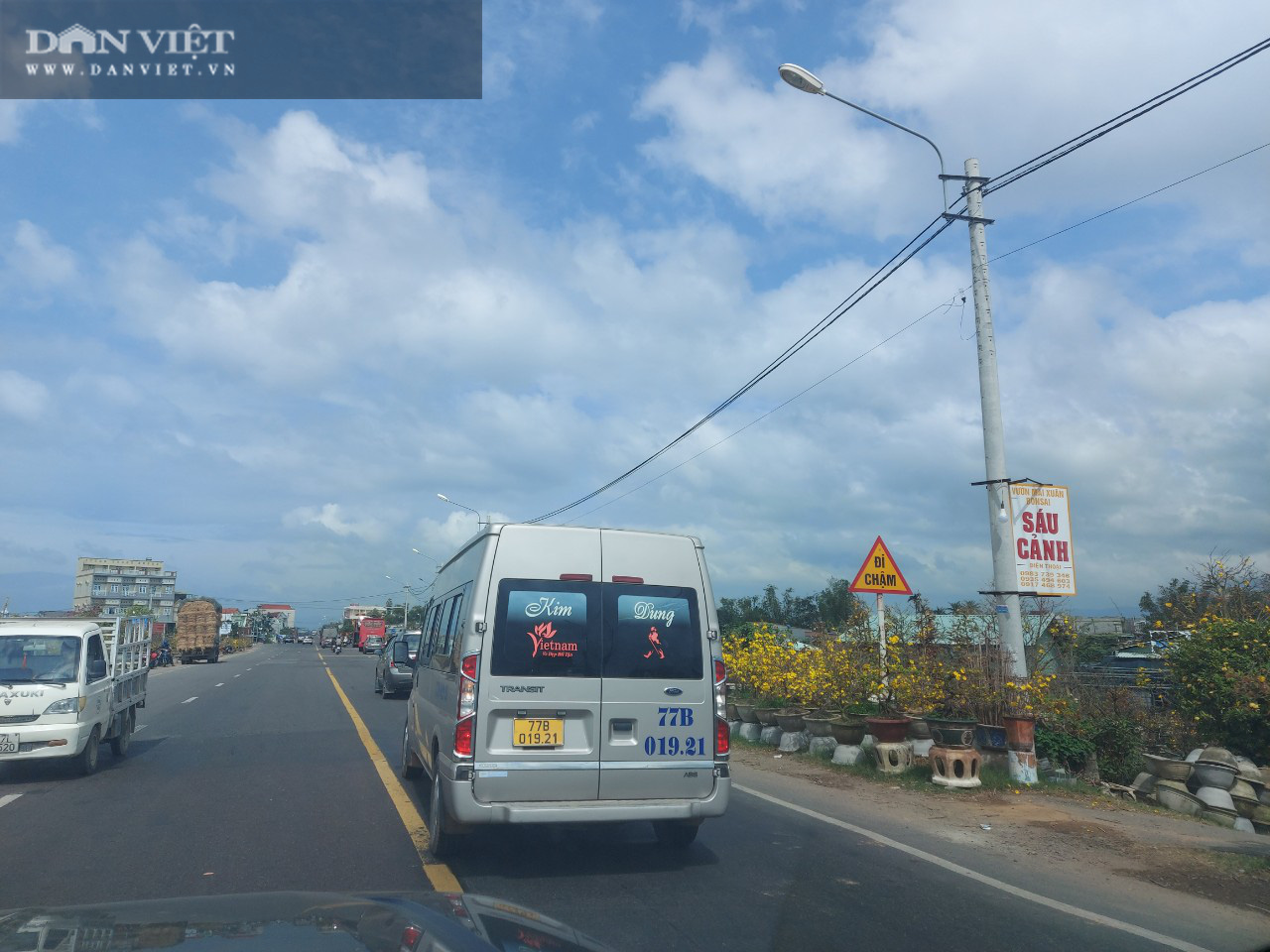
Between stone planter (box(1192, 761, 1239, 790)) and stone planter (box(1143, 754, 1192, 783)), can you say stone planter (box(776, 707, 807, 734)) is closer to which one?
stone planter (box(1143, 754, 1192, 783))

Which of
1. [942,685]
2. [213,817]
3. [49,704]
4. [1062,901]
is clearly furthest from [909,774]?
[49,704]

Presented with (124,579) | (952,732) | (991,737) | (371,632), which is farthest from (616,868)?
(124,579)

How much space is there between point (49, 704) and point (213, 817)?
3.50 meters

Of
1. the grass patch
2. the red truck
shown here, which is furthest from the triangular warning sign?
the red truck

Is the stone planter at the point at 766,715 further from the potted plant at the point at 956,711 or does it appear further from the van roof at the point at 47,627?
the van roof at the point at 47,627

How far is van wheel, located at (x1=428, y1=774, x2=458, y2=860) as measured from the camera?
707cm

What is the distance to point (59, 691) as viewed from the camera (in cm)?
1100

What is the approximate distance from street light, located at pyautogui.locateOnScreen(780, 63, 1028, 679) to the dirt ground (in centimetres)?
214

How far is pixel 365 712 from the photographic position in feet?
65.1

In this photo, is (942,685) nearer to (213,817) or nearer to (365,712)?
(213,817)

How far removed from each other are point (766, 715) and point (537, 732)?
9.50 metres

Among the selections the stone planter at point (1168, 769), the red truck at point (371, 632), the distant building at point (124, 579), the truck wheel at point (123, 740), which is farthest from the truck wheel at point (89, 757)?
the distant building at point (124, 579)

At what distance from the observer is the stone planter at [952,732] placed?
37.6 ft

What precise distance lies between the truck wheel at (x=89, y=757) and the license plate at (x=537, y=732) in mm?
7593
